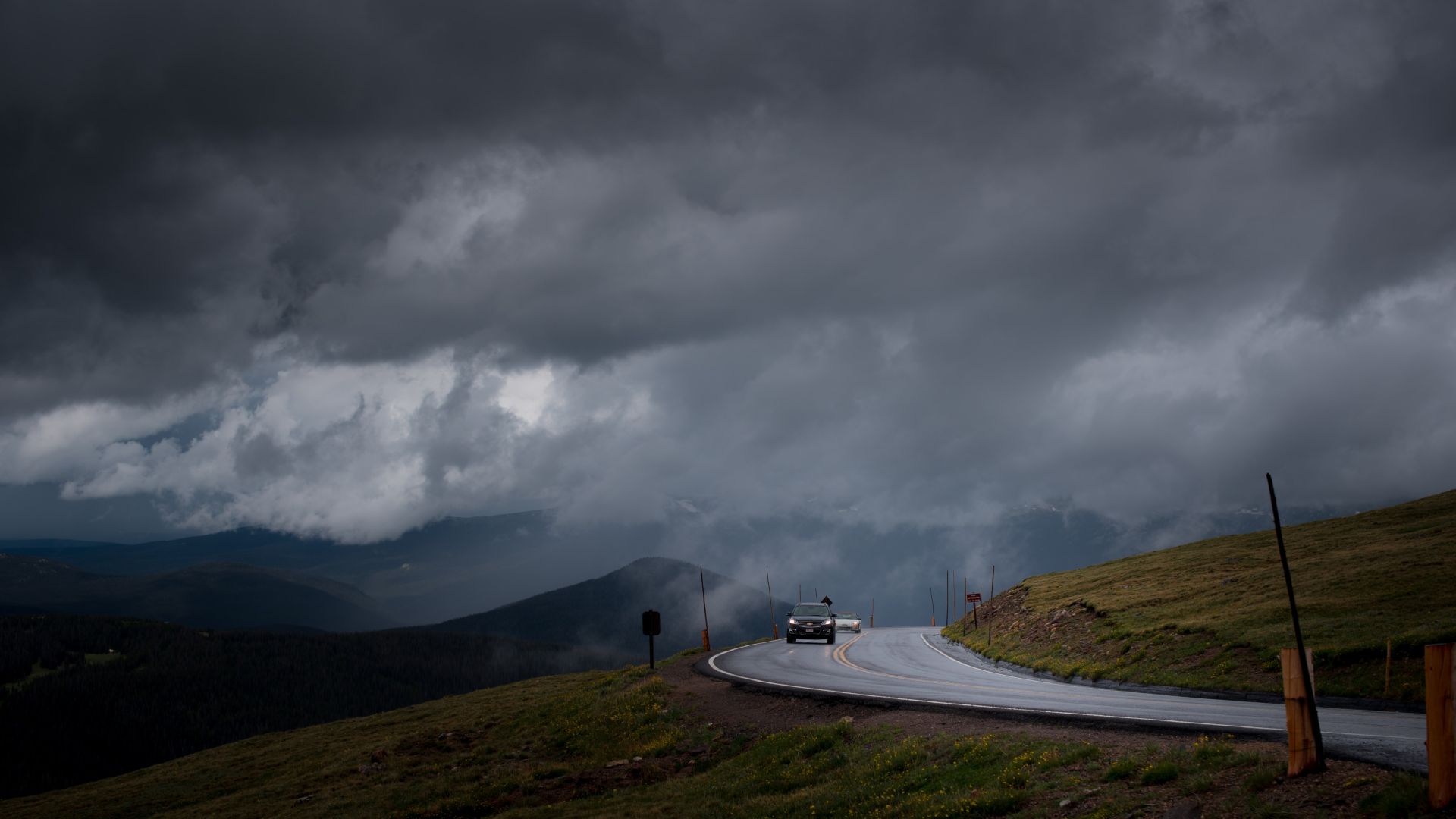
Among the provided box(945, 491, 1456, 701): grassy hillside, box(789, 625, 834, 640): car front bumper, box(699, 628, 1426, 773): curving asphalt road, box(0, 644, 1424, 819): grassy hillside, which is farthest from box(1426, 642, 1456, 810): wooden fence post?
box(789, 625, 834, 640): car front bumper

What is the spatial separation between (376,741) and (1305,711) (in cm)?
4316

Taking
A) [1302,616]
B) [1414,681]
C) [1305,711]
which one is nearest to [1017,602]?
[1302,616]

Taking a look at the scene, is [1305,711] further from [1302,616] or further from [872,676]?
[1302,616]

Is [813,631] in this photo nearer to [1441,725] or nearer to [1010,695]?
[1010,695]

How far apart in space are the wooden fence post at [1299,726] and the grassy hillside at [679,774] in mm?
298

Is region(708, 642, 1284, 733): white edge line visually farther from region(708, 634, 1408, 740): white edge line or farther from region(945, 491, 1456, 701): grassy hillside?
region(945, 491, 1456, 701): grassy hillside

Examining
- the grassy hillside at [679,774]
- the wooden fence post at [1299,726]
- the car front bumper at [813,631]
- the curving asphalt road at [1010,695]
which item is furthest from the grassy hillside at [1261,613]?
the wooden fence post at [1299,726]

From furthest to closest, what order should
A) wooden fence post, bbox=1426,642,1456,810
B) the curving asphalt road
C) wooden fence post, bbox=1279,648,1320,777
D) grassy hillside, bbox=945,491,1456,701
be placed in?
grassy hillside, bbox=945,491,1456,701 → the curving asphalt road → wooden fence post, bbox=1279,648,1320,777 → wooden fence post, bbox=1426,642,1456,810

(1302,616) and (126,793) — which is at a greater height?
(1302,616)

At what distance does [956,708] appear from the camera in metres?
22.1

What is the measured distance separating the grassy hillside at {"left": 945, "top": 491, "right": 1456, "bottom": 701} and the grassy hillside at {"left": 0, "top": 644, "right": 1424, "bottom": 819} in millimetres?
12848

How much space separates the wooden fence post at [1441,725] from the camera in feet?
28.9

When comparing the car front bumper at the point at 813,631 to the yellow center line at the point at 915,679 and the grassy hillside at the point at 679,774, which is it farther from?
the grassy hillside at the point at 679,774

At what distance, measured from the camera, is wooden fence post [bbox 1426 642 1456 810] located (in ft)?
28.9
